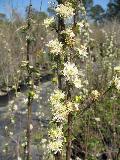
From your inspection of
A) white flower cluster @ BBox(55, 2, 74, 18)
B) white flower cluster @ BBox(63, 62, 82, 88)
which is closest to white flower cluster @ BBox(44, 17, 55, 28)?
white flower cluster @ BBox(55, 2, 74, 18)

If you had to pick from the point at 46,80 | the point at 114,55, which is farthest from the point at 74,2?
the point at 46,80

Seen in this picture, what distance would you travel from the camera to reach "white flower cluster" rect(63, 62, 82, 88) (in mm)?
2369

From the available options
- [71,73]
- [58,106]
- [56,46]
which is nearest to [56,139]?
[58,106]

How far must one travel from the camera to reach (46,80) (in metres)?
16.2

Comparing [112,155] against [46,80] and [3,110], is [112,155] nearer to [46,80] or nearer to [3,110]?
[3,110]

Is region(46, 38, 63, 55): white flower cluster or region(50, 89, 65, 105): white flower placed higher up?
region(46, 38, 63, 55): white flower cluster

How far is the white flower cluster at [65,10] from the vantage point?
2362 mm

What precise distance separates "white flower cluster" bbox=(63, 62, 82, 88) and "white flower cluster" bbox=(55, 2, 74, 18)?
25 centimetres

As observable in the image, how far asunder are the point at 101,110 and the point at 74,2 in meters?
6.93

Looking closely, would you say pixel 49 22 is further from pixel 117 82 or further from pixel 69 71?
pixel 117 82

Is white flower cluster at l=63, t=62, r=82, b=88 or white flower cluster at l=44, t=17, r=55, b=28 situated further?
white flower cluster at l=44, t=17, r=55, b=28

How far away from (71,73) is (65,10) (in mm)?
319

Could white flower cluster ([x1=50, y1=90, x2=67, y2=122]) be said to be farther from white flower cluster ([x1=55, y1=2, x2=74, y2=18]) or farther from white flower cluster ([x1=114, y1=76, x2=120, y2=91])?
white flower cluster ([x1=55, y1=2, x2=74, y2=18])

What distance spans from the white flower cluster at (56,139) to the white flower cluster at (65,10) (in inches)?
23.1
